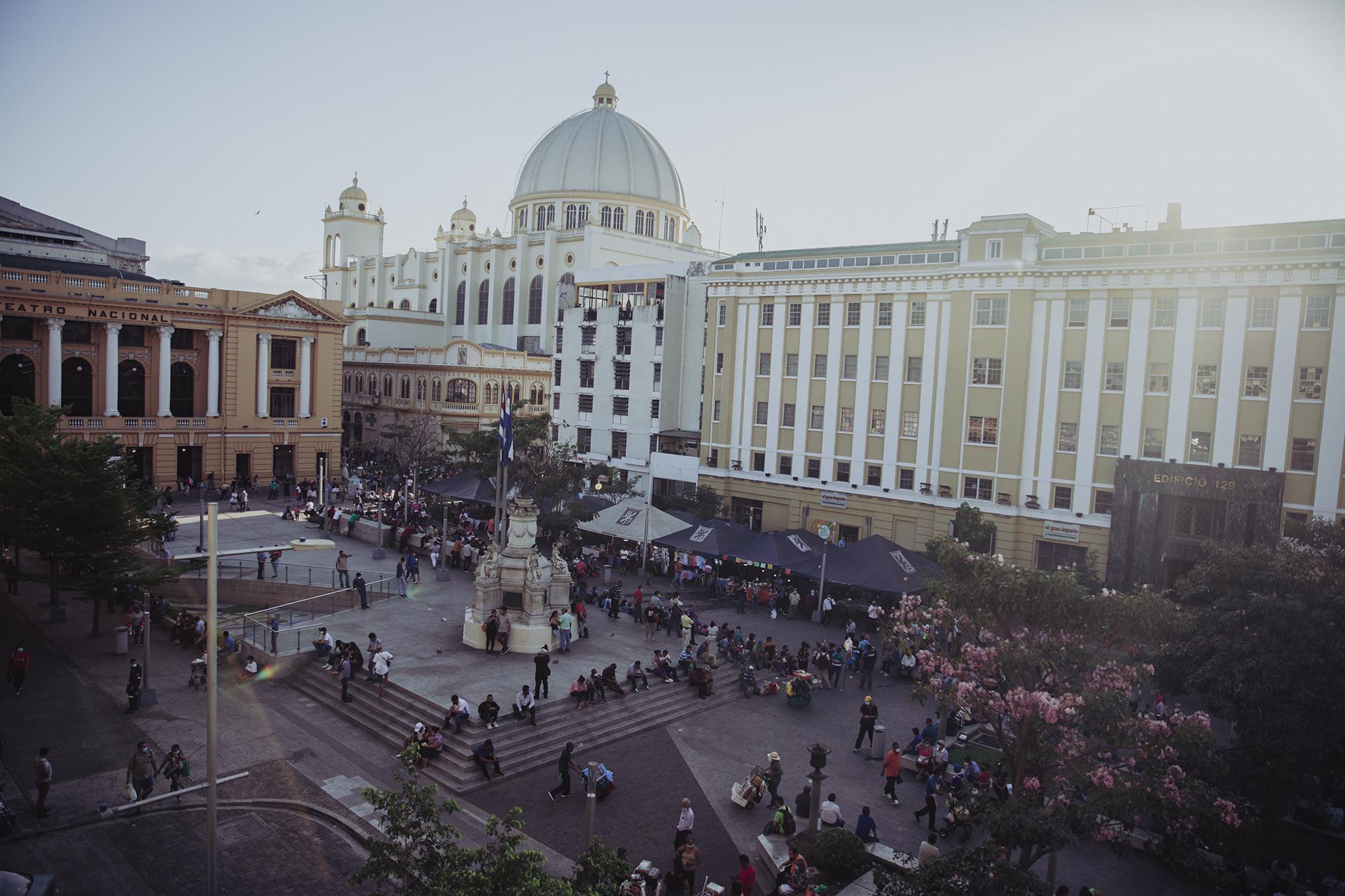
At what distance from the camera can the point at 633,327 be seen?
53375 mm

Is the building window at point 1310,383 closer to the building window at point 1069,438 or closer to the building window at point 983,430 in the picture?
the building window at point 1069,438

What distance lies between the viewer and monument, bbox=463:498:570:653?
26.7 metres

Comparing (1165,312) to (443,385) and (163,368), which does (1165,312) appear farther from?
(163,368)

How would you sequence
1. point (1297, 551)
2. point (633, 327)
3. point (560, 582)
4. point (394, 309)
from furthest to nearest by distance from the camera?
point (394, 309) → point (633, 327) → point (560, 582) → point (1297, 551)

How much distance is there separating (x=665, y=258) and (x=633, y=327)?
1236 inches

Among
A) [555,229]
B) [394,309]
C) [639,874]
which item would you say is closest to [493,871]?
[639,874]

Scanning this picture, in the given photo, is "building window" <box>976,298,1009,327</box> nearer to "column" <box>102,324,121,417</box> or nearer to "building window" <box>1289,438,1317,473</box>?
"building window" <box>1289,438,1317,473</box>

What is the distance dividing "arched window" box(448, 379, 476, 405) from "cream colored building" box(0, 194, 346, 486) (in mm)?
9713

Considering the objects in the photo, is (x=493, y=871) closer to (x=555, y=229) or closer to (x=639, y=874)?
(x=639, y=874)

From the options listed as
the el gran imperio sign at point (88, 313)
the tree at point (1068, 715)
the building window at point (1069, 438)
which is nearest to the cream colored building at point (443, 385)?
the el gran imperio sign at point (88, 313)

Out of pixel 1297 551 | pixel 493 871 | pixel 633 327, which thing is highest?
pixel 633 327

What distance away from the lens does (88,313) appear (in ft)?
159

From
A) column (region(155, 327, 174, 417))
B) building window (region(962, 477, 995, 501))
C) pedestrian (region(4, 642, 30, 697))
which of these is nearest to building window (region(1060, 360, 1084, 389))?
building window (region(962, 477, 995, 501))

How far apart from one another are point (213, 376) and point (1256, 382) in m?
52.9
